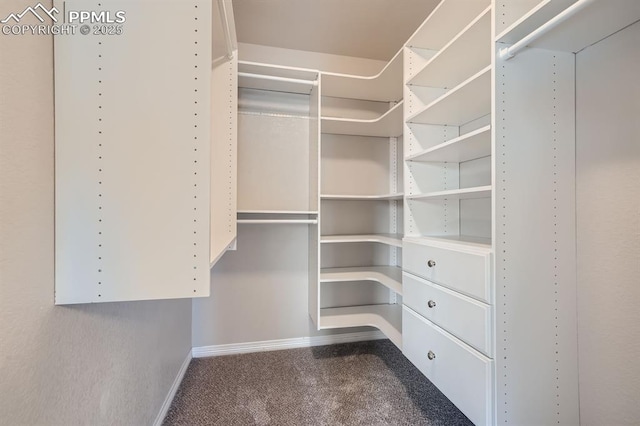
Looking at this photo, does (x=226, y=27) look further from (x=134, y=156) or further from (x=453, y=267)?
(x=453, y=267)

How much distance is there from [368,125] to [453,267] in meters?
1.33

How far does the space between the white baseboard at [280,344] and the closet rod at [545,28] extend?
222cm

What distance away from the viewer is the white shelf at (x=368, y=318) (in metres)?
1.99

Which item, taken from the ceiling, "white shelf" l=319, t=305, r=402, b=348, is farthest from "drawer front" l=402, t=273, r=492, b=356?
the ceiling

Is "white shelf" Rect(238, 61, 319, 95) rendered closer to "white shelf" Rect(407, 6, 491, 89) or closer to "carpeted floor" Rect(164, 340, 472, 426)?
"white shelf" Rect(407, 6, 491, 89)

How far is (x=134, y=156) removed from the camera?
2.72 ft

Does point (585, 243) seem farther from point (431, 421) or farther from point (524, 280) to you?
point (431, 421)

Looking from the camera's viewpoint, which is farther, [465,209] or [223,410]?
[465,209]

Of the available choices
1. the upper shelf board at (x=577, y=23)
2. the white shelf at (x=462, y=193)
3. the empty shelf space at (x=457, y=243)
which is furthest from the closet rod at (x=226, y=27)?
the empty shelf space at (x=457, y=243)

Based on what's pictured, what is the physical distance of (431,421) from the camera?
4.98ft

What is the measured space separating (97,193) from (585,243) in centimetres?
184

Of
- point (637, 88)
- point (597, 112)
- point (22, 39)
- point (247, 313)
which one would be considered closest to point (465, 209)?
point (597, 112)

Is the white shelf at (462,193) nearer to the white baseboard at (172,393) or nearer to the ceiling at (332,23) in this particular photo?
the ceiling at (332,23)

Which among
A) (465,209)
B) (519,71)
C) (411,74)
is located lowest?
(465,209)
